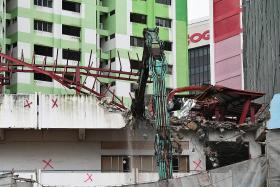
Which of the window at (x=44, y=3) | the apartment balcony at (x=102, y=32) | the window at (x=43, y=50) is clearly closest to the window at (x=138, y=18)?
the apartment balcony at (x=102, y=32)

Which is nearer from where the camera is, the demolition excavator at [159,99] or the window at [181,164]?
the demolition excavator at [159,99]

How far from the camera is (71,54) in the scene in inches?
2258

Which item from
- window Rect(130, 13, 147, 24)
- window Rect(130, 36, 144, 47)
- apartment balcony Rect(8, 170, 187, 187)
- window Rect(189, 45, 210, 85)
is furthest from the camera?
window Rect(189, 45, 210, 85)

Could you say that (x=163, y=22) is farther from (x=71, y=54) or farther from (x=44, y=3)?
(x=44, y=3)

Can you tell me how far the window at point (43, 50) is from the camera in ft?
182

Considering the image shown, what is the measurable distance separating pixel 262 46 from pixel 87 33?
28.3m

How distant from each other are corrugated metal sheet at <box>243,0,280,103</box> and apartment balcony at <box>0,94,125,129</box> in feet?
24.2

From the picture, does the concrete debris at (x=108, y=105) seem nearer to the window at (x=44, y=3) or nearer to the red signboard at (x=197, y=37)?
the window at (x=44, y=3)

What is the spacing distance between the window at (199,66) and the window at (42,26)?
4251 centimetres

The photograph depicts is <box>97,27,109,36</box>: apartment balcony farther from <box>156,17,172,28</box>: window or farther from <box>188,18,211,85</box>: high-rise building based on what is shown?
<box>188,18,211,85</box>: high-rise building

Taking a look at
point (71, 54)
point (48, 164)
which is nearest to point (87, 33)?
point (71, 54)

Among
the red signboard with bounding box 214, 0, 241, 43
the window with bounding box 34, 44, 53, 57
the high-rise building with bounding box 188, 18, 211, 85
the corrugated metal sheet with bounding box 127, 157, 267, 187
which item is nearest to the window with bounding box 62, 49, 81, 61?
the window with bounding box 34, 44, 53, 57

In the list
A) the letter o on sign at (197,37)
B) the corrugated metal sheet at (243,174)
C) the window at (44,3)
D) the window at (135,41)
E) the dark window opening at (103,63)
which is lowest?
the corrugated metal sheet at (243,174)

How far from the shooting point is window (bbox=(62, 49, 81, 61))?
56.7 meters
